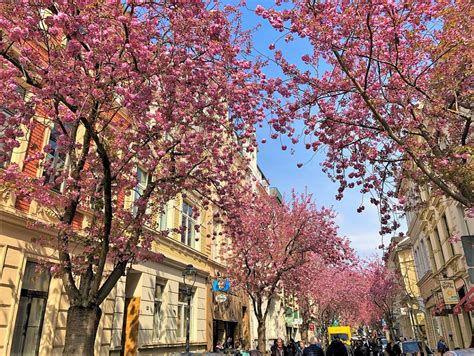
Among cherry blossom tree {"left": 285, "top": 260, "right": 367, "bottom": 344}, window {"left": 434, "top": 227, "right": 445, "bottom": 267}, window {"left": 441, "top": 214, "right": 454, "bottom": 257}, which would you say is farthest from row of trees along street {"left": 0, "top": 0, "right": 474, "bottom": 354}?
cherry blossom tree {"left": 285, "top": 260, "right": 367, "bottom": 344}

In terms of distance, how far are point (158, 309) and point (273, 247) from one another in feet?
28.3

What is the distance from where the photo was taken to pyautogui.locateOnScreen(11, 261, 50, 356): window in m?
9.66

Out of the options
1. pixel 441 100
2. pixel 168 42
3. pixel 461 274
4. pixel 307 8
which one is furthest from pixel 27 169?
pixel 461 274

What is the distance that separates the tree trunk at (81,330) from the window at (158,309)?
9465mm

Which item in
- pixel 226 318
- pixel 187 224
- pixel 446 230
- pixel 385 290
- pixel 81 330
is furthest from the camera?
pixel 385 290

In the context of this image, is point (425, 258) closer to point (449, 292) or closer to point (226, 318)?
point (449, 292)

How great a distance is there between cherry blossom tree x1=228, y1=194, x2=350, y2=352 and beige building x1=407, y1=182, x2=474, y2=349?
557 centimetres

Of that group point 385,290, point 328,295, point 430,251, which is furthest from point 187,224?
point 385,290

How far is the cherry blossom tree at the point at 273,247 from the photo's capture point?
21.0 metres

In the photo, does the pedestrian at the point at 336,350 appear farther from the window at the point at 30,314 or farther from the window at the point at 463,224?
the window at the point at 463,224

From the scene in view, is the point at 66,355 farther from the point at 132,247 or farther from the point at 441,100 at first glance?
the point at 441,100

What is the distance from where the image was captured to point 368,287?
2130 inches

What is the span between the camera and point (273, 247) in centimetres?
2317

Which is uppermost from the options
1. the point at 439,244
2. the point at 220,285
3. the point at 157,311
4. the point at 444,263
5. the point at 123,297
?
the point at 439,244
